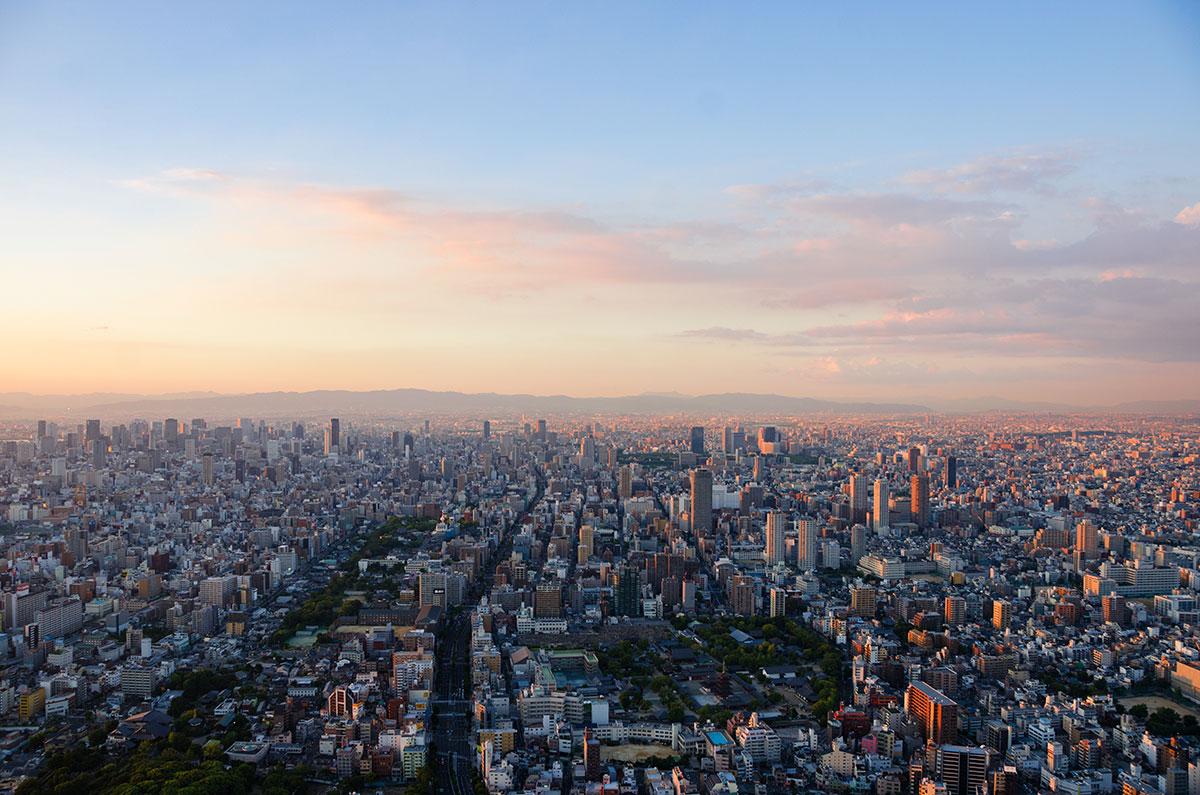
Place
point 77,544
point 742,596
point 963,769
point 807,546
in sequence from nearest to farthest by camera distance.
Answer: point 963,769
point 742,596
point 77,544
point 807,546

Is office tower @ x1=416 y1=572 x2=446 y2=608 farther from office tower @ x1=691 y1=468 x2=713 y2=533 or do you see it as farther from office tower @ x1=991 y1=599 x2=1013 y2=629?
office tower @ x1=691 y1=468 x2=713 y2=533

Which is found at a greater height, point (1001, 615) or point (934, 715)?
point (934, 715)

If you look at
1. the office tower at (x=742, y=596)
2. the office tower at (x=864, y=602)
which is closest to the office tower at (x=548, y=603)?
the office tower at (x=742, y=596)

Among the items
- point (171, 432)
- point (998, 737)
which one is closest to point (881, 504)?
point (998, 737)

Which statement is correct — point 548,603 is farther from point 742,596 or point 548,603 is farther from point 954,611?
point 954,611

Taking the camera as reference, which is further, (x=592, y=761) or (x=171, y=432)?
(x=171, y=432)

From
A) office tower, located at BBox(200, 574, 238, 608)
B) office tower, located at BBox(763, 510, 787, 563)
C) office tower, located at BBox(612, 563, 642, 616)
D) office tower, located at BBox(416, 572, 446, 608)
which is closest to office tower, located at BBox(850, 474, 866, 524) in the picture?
office tower, located at BBox(763, 510, 787, 563)

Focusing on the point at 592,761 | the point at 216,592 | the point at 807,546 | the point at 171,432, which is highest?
the point at 171,432

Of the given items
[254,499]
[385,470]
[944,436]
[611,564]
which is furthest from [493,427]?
[611,564]
